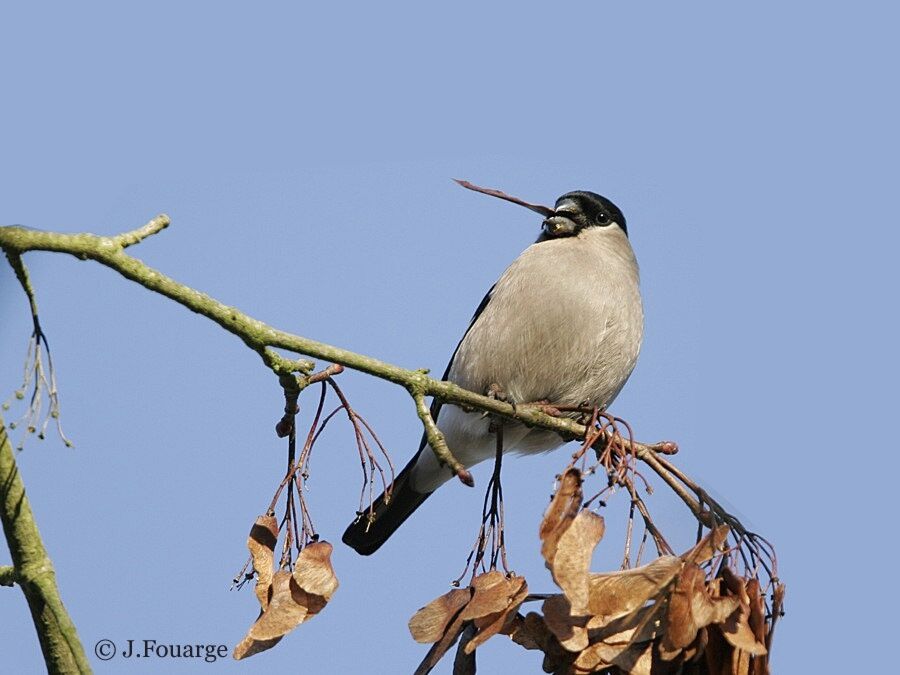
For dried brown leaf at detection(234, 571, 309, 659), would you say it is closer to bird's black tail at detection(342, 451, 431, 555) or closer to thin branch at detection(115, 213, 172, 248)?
thin branch at detection(115, 213, 172, 248)

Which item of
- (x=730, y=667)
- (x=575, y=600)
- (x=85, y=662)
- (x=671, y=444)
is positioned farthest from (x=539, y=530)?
(x=85, y=662)

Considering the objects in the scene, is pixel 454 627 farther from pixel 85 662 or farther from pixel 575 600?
pixel 85 662

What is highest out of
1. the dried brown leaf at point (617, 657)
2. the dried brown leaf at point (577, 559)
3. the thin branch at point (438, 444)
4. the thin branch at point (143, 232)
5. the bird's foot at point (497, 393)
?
the bird's foot at point (497, 393)

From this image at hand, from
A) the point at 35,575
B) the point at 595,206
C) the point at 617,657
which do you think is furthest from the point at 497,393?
the point at 35,575

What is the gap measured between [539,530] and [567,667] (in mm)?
351

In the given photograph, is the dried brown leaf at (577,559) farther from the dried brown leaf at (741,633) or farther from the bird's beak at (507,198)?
the bird's beak at (507,198)

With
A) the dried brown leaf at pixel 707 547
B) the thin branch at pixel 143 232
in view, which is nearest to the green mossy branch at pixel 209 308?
the thin branch at pixel 143 232

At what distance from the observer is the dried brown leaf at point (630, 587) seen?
2.54m

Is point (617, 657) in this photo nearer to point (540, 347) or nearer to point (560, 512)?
point (560, 512)

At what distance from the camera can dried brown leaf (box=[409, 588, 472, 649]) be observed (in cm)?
271

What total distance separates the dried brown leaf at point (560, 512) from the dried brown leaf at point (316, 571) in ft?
1.82

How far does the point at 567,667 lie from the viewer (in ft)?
8.46

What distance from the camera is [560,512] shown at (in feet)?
8.37

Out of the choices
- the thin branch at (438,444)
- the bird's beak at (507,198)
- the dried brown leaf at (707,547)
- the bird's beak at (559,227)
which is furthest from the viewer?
the bird's beak at (559,227)
